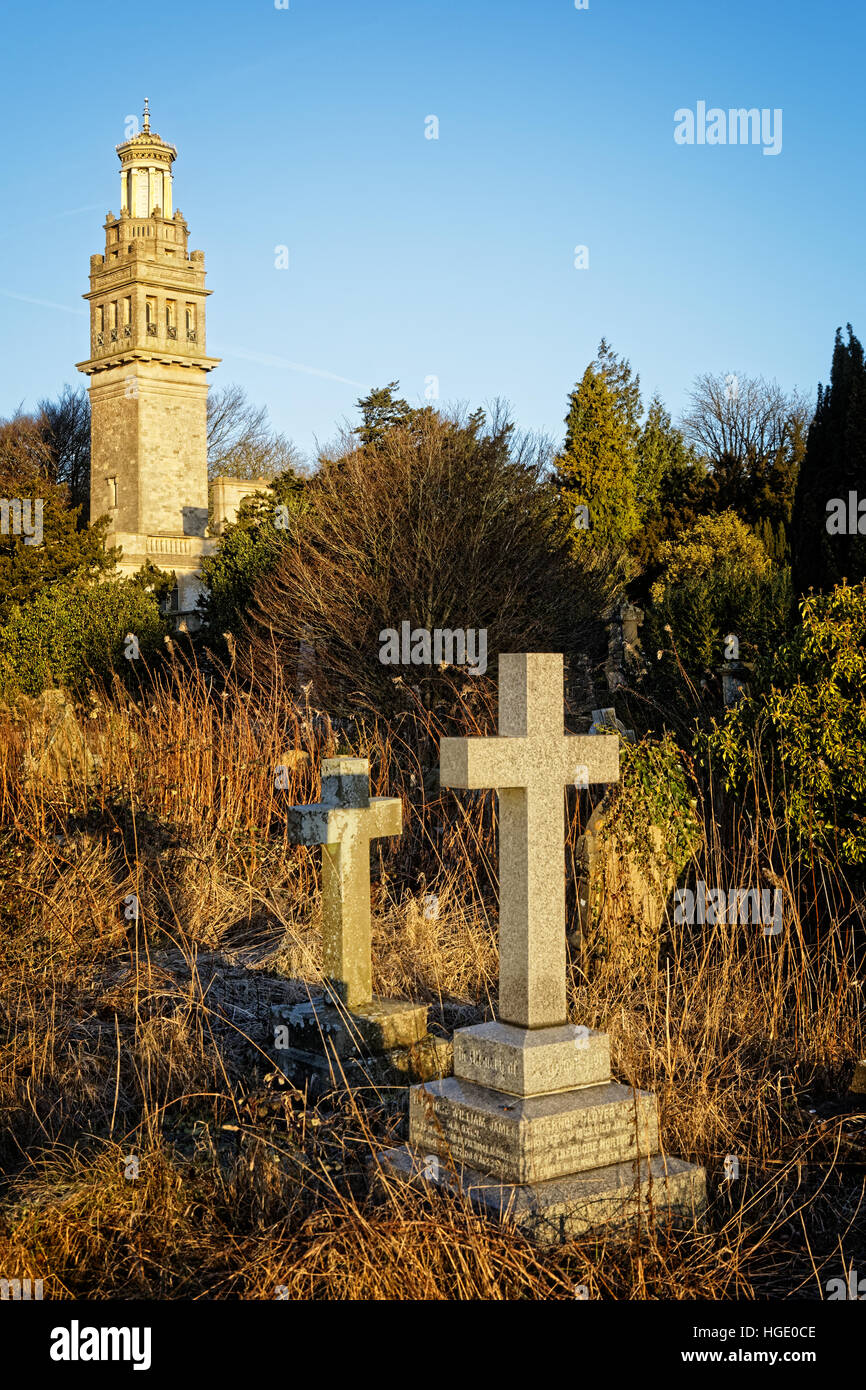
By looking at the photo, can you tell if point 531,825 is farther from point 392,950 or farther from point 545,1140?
point 392,950

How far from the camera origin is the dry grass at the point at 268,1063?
3.05m

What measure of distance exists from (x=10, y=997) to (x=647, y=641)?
13.8 meters

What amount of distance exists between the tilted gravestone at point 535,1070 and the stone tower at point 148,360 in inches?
1264

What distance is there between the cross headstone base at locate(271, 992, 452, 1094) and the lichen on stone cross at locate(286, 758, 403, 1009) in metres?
0.12

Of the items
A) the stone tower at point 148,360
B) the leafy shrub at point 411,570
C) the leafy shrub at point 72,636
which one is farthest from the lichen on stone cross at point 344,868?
the stone tower at point 148,360

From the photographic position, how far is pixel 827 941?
540cm

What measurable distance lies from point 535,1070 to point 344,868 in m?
1.53

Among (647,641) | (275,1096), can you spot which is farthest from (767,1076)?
(647,641)

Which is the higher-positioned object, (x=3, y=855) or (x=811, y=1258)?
(x=3, y=855)

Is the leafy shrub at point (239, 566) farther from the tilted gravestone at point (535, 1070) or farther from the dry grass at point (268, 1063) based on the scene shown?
the tilted gravestone at point (535, 1070)

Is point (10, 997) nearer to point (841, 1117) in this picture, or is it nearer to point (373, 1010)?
point (373, 1010)

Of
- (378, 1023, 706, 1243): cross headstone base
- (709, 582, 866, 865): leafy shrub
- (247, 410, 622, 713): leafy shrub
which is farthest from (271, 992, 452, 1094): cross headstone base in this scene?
(247, 410, 622, 713): leafy shrub

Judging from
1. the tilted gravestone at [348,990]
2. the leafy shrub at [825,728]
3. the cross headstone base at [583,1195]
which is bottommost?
the cross headstone base at [583,1195]

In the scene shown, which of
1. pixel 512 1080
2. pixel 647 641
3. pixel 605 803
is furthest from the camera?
pixel 647 641
